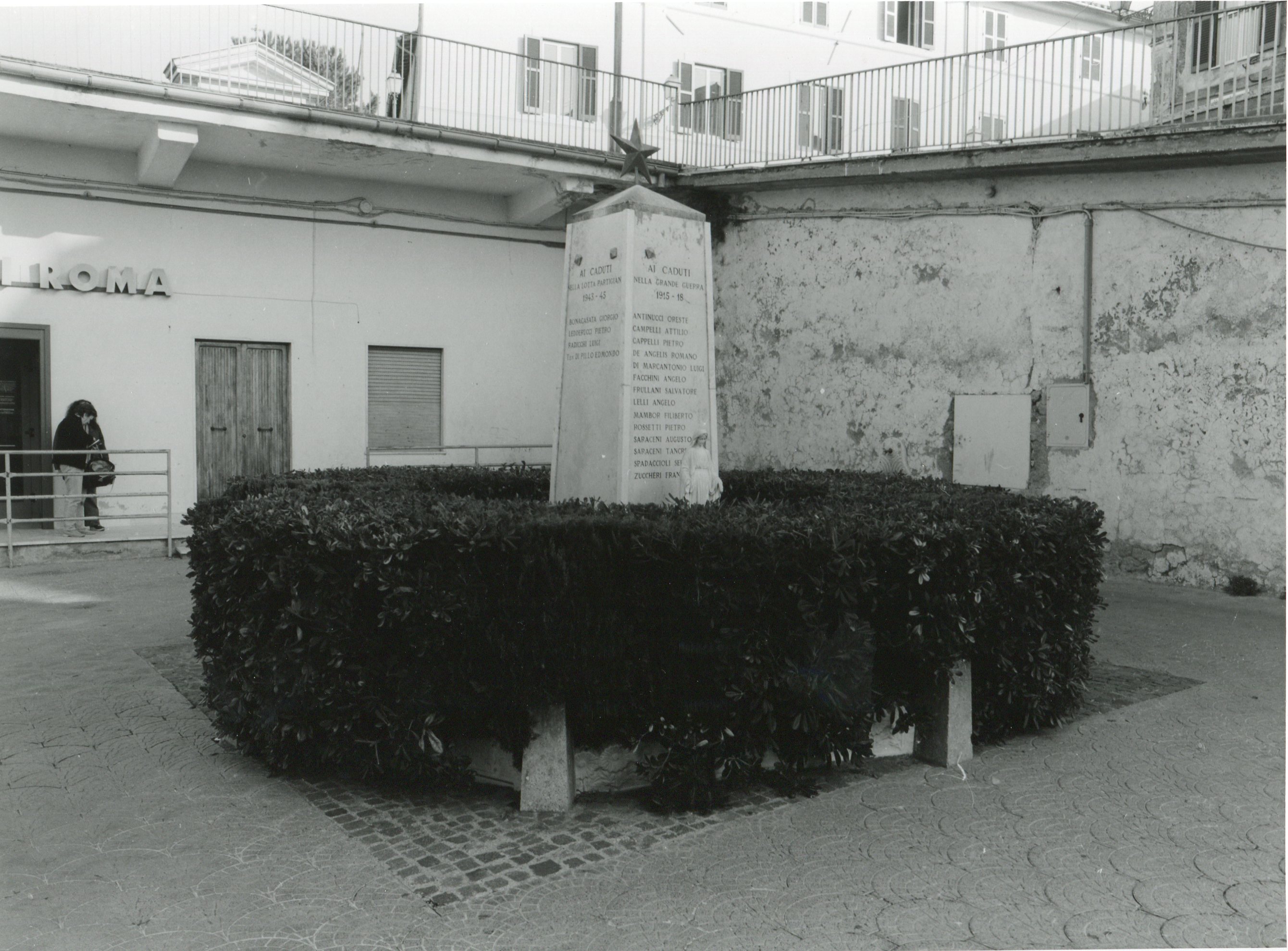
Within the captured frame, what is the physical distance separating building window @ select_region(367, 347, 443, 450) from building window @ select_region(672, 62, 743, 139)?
5.13 meters

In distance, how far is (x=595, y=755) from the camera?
4.20 metres

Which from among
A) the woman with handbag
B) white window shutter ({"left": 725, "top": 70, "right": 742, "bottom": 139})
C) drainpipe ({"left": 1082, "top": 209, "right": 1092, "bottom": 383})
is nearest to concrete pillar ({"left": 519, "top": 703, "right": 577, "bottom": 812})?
drainpipe ({"left": 1082, "top": 209, "right": 1092, "bottom": 383})

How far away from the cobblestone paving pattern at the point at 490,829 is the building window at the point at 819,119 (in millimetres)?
10489

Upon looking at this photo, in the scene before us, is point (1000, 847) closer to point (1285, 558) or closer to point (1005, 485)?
point (1285, 558)

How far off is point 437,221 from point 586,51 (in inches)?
302

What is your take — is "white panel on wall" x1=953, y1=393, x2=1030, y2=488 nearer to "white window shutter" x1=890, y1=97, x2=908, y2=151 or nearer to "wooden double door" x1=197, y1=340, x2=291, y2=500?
"white window shutter" x1=890, y1=97, x2=908, y2=151

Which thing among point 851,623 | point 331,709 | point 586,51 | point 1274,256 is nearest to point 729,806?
point 851,623

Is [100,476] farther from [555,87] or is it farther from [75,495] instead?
[555,87]

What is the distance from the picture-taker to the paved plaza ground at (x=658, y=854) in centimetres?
314

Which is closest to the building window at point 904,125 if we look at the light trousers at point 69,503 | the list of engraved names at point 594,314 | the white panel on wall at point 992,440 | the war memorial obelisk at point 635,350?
the white panel on wall at point 992,440

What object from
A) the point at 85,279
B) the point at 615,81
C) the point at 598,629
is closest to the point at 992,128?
the point at 615,81

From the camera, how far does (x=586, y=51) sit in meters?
20.4

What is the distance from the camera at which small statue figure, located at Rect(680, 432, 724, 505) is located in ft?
20.0

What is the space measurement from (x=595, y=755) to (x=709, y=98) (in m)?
13.9
